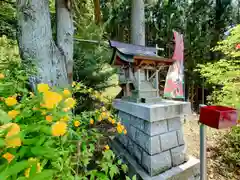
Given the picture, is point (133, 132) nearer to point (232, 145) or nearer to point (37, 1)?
point (232, 145)

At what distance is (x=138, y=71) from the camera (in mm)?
1953

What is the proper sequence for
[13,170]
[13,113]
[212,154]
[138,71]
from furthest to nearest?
[212,154] < [138,71] < [13,113] < [13,170]

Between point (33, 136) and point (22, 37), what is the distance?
71.7 inches

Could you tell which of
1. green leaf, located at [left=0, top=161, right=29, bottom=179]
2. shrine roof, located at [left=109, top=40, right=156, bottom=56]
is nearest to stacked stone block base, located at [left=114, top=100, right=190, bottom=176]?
shrine roof, located at [left=109, top=40, right=156, bottom=56]

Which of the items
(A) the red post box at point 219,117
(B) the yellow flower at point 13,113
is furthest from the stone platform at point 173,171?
(B) the yellow flower at point 13,113

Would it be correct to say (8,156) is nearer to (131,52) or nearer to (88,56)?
(131,52)

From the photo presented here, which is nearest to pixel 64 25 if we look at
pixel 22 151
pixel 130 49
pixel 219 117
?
pixel 130 49

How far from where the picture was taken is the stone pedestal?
5.38 ft

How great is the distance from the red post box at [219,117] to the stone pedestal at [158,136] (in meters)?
0.77

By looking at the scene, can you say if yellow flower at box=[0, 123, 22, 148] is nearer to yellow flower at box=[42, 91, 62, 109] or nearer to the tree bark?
yellow flower at box=[42, 91, 62, 109]

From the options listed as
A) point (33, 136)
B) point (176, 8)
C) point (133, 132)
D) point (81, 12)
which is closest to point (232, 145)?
point (133, 132)

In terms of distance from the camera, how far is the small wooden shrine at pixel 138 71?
192 cm

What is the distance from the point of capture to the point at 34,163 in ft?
1.29

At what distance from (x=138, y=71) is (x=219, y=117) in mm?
1277
